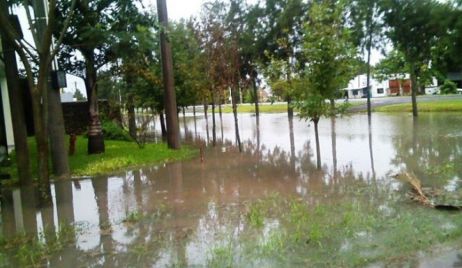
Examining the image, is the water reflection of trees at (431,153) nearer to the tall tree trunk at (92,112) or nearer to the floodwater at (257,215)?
the floodwater at (257,215)

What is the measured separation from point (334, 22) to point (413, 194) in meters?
5.33

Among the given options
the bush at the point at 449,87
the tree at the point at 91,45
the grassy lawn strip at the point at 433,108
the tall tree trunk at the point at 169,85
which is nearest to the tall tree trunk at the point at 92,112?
the tree at the point at 91,45

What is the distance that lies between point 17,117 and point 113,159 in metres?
3.63

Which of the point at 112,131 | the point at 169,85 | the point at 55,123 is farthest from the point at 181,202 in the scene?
the point at 112,131

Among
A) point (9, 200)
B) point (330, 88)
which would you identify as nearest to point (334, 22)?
point (330, 88)

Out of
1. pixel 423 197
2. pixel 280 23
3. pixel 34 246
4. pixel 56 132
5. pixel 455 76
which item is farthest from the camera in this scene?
pixel 455 76

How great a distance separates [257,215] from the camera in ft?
24.8

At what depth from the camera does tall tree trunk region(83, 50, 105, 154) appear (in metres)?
16.2

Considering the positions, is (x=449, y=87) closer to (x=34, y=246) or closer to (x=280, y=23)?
(x=280, y=23)

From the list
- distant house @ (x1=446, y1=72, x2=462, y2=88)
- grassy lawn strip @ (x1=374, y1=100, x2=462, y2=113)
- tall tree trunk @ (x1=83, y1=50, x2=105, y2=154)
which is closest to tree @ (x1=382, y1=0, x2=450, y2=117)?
distant house @ (x1=446, y1=72, x2=462, y2=88)

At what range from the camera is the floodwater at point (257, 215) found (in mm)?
5781

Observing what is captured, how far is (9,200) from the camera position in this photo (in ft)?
34.2

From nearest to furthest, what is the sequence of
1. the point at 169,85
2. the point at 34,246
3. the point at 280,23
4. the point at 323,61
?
the point at 34,246, the point at 323,61, the point at 169,85, the point at 280,23

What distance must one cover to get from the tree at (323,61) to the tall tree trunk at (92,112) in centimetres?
713
